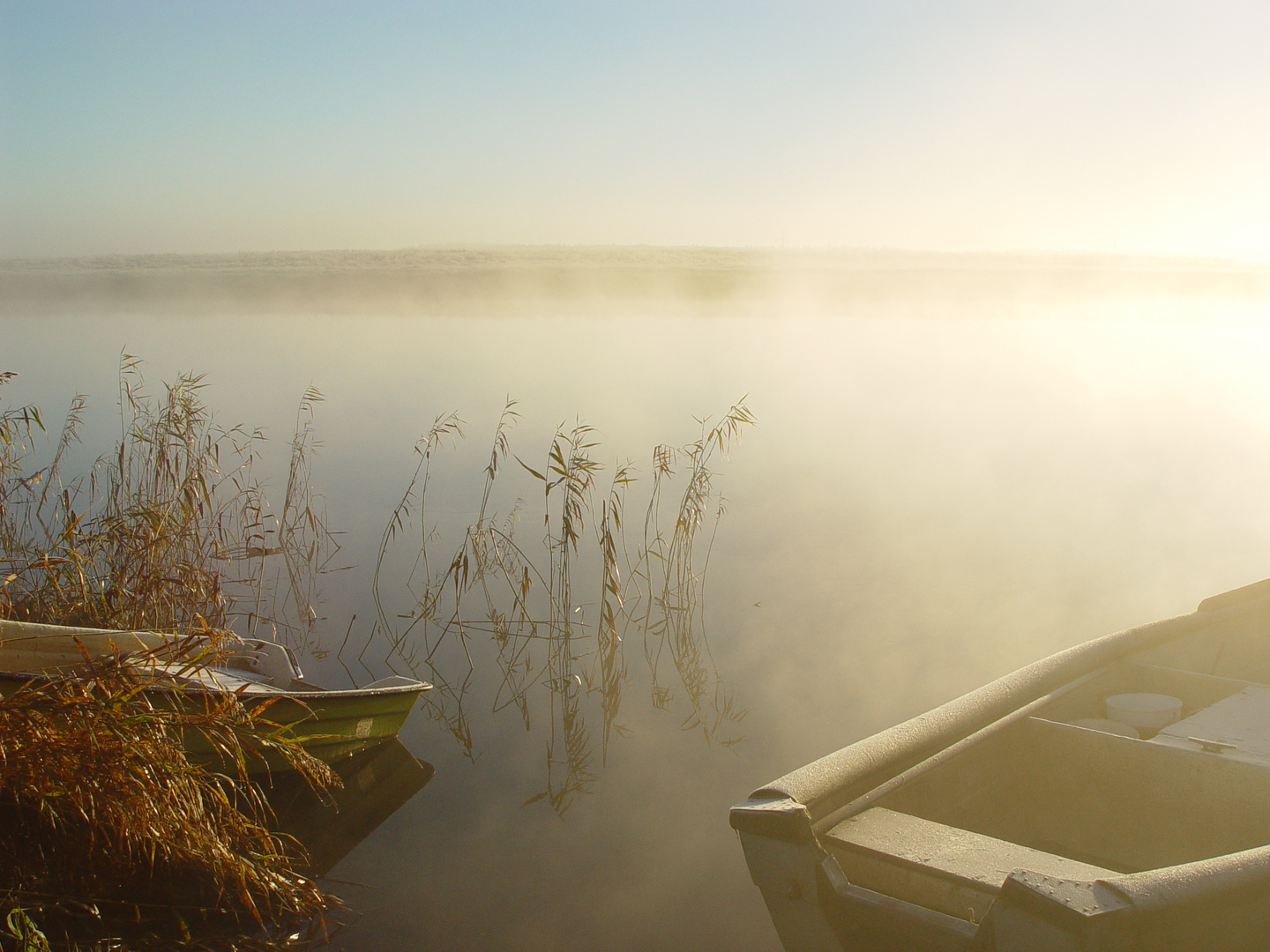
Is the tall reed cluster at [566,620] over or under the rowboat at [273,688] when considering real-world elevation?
under

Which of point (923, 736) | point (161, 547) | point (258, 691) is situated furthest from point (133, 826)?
point (161, 547)

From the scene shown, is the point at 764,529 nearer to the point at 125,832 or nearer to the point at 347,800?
the point at 347,800

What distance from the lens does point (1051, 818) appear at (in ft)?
12.5

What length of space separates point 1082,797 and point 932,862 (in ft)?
4.36

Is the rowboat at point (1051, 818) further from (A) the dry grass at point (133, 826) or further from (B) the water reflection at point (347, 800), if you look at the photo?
(B) the water reflection at point (347, 800)

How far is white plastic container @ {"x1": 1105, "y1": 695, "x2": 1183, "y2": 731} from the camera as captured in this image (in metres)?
4.16

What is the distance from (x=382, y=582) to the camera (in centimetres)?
820

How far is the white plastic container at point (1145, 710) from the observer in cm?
416

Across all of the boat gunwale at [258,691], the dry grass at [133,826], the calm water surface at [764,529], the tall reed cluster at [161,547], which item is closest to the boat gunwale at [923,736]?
the calm water surface at [764,529]

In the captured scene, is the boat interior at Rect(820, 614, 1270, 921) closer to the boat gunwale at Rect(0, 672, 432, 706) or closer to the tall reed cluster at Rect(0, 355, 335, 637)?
the boat gunwale at Rect(0, 672, 432, 706)

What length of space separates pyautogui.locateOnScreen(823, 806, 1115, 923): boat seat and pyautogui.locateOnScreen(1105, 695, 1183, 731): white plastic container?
1500 mm

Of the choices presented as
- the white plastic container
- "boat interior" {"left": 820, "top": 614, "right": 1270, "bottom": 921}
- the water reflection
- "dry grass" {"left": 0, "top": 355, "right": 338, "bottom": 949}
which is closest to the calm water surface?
the water reflection

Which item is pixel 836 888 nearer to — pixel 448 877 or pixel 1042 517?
pixel 448 877

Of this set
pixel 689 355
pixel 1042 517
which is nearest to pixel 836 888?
pixel 1042 517
